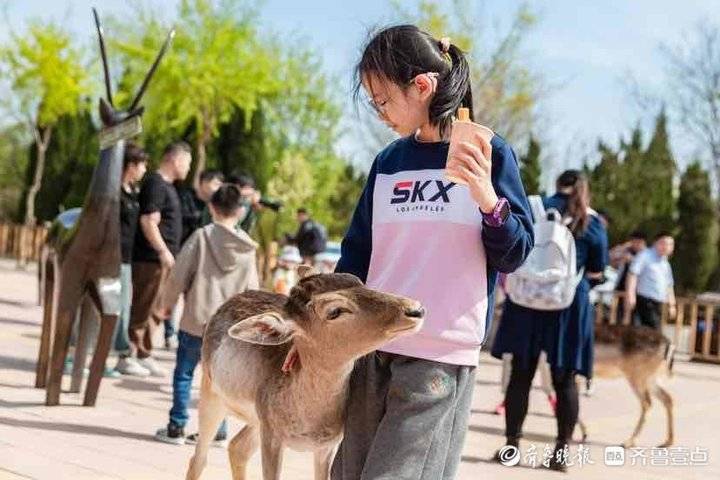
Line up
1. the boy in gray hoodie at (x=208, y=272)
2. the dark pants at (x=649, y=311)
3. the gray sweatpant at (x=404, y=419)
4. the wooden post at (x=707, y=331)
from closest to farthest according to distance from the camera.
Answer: the gray sweatpant at (x=404, y=419)
the boy in gray hoodie at (x=208, y=272)
the dark pants at (x=649, y=311)
the wooden post at (x=707, y=331)

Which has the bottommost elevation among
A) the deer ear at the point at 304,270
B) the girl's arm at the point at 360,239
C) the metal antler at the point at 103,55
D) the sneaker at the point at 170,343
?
the sneaker at the point at 170,343

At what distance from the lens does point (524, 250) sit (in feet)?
8.78

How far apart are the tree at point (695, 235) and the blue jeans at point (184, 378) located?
87.9ft

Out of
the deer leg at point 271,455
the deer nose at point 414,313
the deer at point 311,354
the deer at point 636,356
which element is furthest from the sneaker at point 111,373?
the deer nose at point 414,313

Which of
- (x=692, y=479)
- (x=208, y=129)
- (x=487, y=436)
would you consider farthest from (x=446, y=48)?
(x=208, y=129)

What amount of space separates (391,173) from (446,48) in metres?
0.37

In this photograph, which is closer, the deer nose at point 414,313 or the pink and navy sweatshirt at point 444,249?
the deer nose at point 414,313

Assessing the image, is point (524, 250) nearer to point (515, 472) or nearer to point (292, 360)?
point (292, 360)

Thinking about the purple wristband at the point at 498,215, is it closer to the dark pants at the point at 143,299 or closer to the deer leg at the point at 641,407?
the deer leg at the point at 641,407

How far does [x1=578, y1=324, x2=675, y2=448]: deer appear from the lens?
7.78m

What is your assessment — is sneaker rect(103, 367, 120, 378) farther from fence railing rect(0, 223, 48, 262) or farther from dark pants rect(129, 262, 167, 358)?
fence railing rect(0, 223, 48, 262)

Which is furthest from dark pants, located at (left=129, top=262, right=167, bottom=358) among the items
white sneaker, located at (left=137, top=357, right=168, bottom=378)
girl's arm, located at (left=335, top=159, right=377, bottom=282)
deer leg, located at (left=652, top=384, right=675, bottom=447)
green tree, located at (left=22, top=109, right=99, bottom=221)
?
green tree, located at (left=22, top=109, right=99, bottom=221)

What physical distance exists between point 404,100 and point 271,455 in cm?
113

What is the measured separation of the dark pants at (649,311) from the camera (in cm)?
1270
